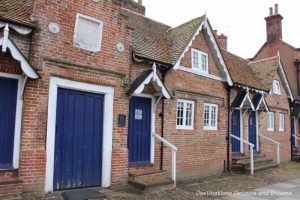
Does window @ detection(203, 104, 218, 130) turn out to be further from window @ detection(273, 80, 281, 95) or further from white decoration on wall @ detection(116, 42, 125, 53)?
window @ detection(273, 80, 281, 95)

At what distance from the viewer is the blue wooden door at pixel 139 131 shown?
372 inches

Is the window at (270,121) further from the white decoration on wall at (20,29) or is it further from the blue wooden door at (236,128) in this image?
the white decoration on wall at (20,29)

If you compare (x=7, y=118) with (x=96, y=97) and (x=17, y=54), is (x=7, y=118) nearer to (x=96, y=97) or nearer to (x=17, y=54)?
(x=17, y=54)

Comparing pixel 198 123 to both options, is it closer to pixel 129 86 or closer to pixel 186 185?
pixel 186 185

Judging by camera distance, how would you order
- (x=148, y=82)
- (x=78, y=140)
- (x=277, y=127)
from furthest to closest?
(x=277, y=127) < (x=148, y=82) < (x=78, y=140)

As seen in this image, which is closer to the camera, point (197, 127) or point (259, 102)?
point (197, 127)

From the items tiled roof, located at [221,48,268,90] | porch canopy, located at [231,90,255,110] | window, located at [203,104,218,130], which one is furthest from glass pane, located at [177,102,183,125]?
tiled roof, located at [221,48,268,90]

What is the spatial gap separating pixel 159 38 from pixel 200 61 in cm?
205

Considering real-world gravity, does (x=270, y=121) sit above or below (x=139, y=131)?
above

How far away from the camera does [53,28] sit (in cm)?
740

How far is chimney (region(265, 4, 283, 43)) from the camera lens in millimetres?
23219

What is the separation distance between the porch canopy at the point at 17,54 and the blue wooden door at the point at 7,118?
601 millimetres

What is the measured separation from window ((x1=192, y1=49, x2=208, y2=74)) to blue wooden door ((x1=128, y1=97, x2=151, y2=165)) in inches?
126

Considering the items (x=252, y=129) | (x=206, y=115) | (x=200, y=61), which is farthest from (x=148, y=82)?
(x=252, y=129)
